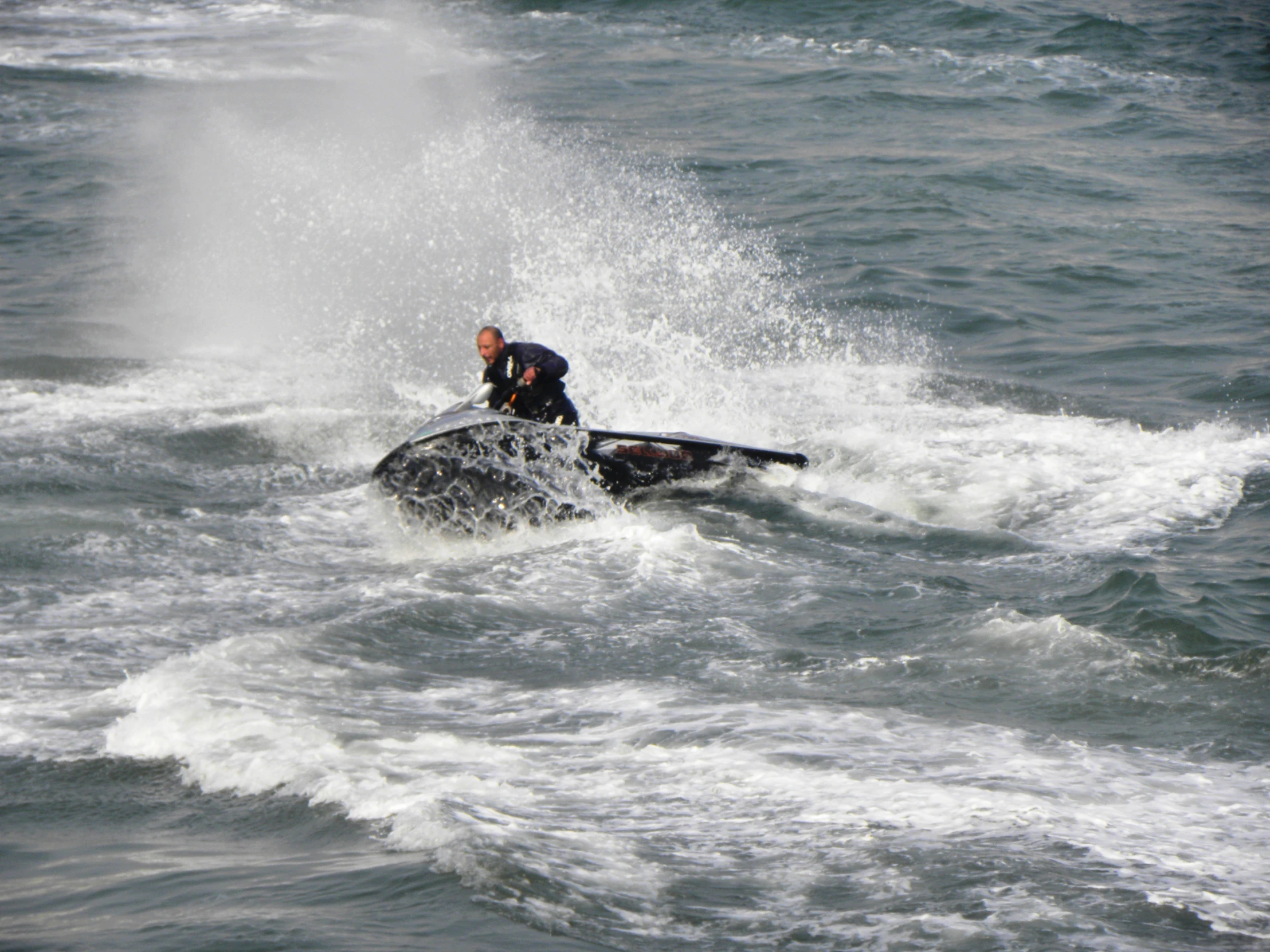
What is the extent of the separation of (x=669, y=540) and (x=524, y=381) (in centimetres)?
176

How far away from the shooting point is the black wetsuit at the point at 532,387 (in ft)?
33.0

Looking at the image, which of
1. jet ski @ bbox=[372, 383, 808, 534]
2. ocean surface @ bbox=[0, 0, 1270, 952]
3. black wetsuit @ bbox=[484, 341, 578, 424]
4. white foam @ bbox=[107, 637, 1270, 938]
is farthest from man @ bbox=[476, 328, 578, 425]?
white foam @ bbox=[107, 637, 1270, 938]

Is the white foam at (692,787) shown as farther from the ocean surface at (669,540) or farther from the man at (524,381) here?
the man at (524,381)

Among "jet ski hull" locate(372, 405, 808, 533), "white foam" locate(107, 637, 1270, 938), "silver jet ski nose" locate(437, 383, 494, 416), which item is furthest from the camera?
"silver jet ski nose" locate(437, 383, 494, 416)

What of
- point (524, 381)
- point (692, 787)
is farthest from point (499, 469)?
point (692, 787)

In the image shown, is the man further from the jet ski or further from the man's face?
the jet ski

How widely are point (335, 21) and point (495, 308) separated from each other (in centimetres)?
2351

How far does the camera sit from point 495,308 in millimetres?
16078

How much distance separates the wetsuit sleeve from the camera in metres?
10.0

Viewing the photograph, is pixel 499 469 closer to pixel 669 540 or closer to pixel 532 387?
pixel 532 387

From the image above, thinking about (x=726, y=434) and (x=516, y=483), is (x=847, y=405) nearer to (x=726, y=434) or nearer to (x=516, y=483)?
(x=726, y=434)

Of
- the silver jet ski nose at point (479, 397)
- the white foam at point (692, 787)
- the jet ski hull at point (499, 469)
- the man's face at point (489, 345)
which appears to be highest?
the man's face at point (489, 345)

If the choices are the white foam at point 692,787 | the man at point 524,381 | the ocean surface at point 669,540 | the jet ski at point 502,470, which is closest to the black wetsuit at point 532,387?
the man at point 524,381

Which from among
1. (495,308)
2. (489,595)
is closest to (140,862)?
(489,595)
